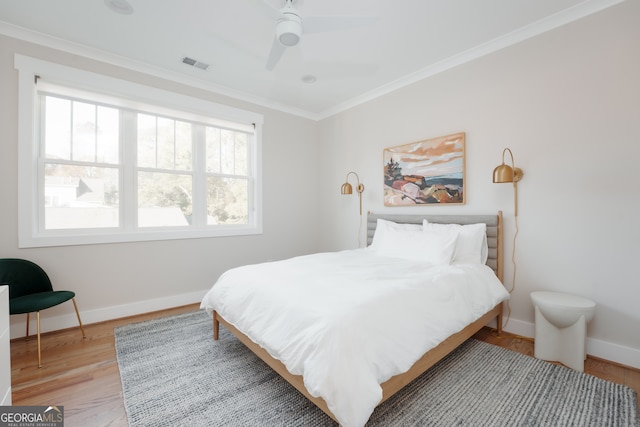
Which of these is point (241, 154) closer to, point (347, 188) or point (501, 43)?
point (347, 188)

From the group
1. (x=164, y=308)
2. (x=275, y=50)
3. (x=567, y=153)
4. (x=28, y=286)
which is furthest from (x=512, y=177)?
(x=28, y=286)

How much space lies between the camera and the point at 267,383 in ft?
6.10

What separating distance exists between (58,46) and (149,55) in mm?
773

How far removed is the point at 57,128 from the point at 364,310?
11.4 ft

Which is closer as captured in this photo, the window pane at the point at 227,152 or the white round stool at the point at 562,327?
the white round stool at the point at 562,327

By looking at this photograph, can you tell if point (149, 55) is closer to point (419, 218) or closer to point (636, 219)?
point (419, 218)

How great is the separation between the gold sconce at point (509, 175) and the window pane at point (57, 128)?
425cm

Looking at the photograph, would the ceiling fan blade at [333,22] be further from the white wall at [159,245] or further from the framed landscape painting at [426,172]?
the white wall at [159,245]

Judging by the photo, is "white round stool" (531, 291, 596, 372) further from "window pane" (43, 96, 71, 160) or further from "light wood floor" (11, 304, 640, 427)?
"window pane" (43, 96, 71, 160)

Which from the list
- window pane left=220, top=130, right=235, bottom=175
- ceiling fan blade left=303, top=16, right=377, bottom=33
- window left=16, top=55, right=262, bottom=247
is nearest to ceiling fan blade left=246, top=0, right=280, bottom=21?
ceiling fan blade left=303, top=16, right=377, bottom=33

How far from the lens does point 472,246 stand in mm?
2633

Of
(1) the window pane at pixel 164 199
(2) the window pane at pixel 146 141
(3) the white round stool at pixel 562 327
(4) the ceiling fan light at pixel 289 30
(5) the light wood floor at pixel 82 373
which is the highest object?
(4) the ceiling fan light at pixel 289 30

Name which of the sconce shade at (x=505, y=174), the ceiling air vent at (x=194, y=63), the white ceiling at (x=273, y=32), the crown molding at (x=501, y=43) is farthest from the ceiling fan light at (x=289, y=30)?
the sconce shade at (x=505, y=174)

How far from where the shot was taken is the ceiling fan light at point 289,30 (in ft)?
6.31
